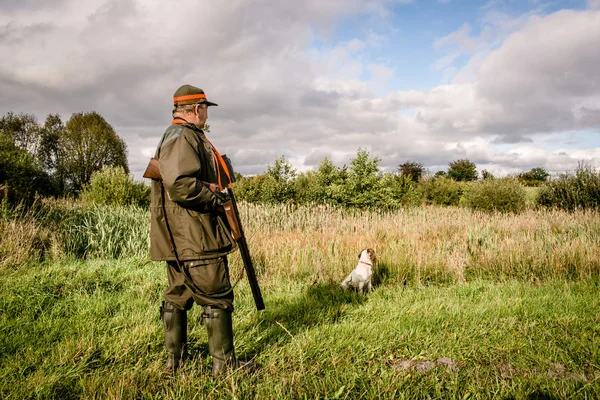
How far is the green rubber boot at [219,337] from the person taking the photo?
2603 mm

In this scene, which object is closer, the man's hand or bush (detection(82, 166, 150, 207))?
the man's hand

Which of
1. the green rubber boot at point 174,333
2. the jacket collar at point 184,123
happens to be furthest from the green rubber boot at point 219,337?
the jacket collar at point 184,123

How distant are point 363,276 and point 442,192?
2236 centimetres

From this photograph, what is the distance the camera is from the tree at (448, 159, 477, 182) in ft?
128

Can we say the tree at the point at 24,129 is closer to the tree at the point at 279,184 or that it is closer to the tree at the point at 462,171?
the tree at the point at 279,184

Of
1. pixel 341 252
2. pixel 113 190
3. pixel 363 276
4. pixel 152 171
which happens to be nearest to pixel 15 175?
pixel 113 190

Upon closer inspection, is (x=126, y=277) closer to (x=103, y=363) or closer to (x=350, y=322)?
(x=103, y=363)

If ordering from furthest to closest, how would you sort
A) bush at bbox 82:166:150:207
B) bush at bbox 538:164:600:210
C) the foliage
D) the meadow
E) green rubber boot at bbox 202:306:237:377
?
bush at bbox 82:166:150:207 < bush at bbox 538:164:600:210 < the foliage < green rubber boot at bbox 202:306:237:377 < the meadow

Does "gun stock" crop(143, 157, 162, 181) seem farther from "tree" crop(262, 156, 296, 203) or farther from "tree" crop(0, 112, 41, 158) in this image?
"tree" crop(0, 112, 41, 158)

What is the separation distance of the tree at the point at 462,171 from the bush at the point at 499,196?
2114 centimetres

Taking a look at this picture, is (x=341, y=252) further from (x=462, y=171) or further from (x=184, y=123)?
(x=462, y=171)

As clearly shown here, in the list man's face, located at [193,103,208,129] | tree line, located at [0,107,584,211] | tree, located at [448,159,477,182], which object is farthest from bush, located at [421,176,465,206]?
man's face, located at [193,103,208,129]

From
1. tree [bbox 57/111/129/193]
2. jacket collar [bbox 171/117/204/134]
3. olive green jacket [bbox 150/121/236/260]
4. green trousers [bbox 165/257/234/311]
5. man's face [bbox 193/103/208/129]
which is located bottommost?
green trousers [bbox 165/257/234/311]

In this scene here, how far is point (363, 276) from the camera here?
16.6ft
